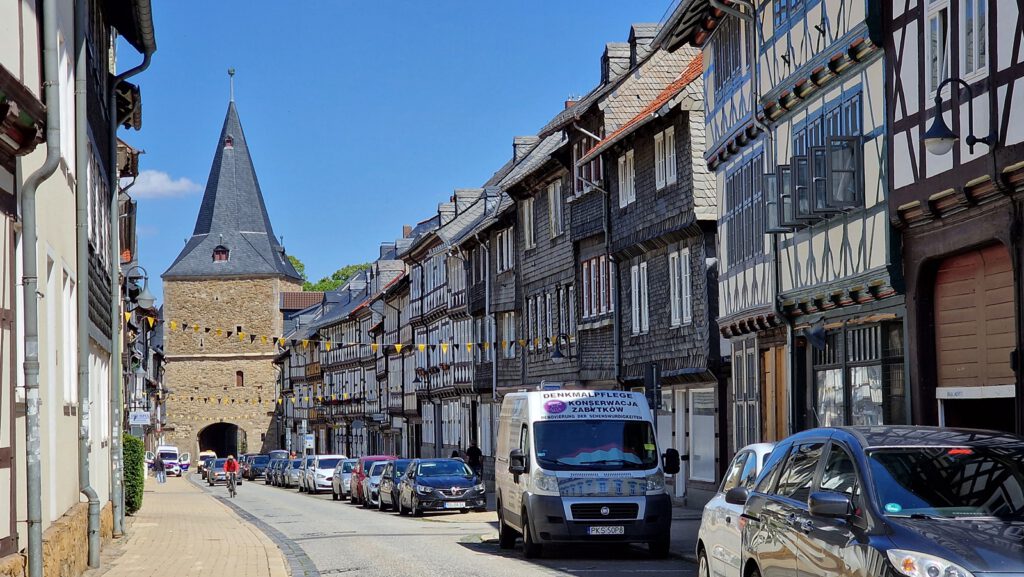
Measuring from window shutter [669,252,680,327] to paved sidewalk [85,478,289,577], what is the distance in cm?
974

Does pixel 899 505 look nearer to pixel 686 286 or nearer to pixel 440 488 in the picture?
pixel 686 286

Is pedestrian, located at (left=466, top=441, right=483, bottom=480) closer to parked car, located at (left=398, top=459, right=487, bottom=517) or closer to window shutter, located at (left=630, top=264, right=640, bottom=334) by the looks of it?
parked car, located at (left=398, top=459, right=487, bottom=517)

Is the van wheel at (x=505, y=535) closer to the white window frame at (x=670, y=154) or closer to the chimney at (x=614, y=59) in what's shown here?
the white window frame at (x=670, y=154)

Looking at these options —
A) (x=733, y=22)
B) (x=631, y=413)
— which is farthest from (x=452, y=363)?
(x=631, y=413)

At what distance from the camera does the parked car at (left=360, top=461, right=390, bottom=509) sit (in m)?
43.2

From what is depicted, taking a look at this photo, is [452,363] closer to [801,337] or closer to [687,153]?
[687,153]

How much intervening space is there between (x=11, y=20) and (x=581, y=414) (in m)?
11.5

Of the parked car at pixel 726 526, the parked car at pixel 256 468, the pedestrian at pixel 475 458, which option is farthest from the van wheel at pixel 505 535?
the parked car at pixel 256 468

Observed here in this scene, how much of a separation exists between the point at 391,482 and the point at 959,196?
2500cm

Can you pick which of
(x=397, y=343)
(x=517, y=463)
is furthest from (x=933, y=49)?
(x=397, y=343)

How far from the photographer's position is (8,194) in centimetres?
1168

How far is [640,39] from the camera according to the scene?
39.9m

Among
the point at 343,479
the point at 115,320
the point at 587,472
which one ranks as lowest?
the point at 343,479

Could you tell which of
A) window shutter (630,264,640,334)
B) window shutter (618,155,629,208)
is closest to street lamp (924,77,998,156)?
window shutter (630,264,640,334)
